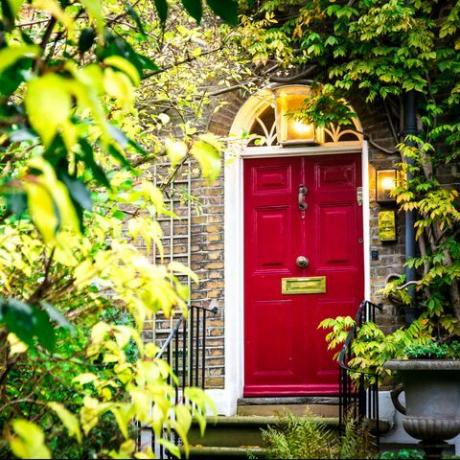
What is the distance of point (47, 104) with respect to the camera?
2139 millimetres

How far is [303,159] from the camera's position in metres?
8.91

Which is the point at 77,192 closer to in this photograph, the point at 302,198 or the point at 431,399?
the point at 431,399

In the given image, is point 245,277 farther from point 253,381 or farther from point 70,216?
point 70,216

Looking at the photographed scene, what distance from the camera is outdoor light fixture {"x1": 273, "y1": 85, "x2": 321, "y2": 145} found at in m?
8.75

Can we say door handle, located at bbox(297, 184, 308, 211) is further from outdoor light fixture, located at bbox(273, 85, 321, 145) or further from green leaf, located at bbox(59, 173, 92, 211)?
green leaf, located at bbox(59, 173, 92, 211)

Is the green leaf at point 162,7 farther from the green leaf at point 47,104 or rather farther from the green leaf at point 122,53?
the green leaf at point 47,104

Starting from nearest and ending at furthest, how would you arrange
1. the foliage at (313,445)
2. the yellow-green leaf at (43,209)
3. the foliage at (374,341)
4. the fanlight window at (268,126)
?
the yellow-green leaf at (43,209)
the foliage at (313,445)
the foliage at (374,341)
the fanlight window at (268,126)

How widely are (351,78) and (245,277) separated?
2.01m

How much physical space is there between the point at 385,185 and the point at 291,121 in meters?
1.07

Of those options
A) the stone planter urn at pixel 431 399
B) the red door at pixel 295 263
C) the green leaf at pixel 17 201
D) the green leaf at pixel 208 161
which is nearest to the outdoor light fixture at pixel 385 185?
the red door at pixel 295 263

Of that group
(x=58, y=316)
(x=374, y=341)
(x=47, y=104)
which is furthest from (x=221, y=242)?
(x=47, y=104)

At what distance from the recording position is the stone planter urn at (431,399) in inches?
267

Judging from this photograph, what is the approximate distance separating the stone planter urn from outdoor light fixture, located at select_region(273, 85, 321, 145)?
257 centimetres

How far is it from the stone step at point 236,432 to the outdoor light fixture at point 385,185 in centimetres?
187
